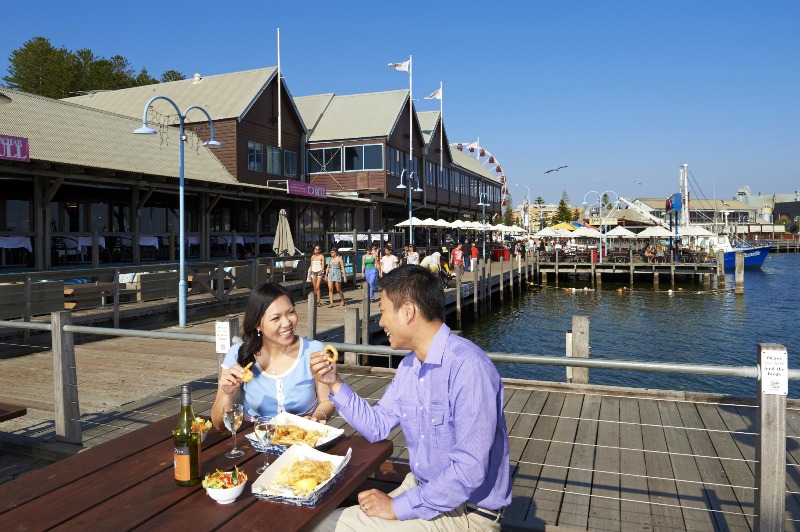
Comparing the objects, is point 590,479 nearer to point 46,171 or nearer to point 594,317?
point 46,171

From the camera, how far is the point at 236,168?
2733 centimetres

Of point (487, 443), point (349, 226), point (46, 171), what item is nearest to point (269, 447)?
point (487, 443)

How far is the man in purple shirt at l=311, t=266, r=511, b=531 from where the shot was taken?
2.48 m

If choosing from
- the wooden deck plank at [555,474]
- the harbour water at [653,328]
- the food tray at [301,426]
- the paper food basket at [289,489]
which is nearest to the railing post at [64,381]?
the food tray at [301,426]

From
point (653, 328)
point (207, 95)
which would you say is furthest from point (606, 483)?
point (207, 95)

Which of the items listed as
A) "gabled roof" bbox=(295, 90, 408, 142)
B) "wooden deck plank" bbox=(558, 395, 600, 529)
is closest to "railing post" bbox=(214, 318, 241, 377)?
"wooden deck plank" bbox=(558, 395, 600, 529)

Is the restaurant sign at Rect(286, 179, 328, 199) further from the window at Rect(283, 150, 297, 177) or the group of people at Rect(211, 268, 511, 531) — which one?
the group of people at Rect(211, 268, 511, 531)

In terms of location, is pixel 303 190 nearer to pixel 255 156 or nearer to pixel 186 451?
pixel 255 156

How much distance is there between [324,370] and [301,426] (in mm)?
519

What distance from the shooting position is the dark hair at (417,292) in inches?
108

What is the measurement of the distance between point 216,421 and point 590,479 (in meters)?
2.95

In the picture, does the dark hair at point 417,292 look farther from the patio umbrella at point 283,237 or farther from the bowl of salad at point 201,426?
the patio umbrella at point 283,237

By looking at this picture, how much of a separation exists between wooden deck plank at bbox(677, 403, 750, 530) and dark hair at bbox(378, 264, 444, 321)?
254 centimetres

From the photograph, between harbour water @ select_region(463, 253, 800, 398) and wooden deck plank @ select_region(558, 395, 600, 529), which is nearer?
wooden deck plank @ select_region(558, 395, 600, 529)
